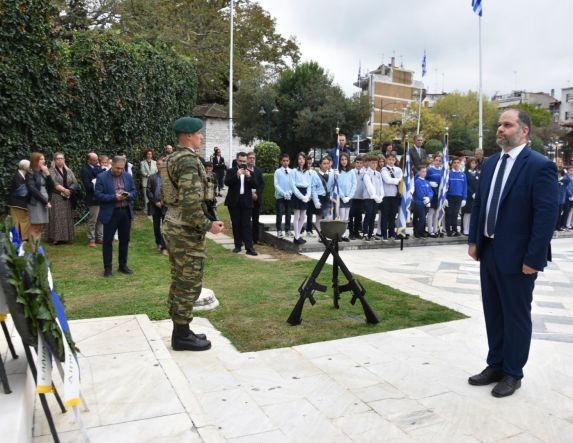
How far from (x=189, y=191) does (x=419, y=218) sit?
880 centimetres

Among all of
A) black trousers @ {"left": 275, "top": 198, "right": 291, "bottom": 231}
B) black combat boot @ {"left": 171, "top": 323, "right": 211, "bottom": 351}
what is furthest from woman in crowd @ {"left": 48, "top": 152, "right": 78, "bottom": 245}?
black combat boot @ {"left": 171, "top": 323, "right": 211, "bottom": 351}

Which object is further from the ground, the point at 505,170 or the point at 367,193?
the point at 505,170

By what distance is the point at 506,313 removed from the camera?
3.84 meters

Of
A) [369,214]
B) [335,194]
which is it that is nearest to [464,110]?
[369,214]

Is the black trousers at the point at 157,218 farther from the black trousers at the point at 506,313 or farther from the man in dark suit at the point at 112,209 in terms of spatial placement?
the black trousers at the point at 506,313

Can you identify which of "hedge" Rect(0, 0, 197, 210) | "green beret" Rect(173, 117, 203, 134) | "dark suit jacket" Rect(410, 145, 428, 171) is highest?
"hedge" Rect(0, 0, 197, 210)

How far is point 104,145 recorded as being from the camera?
13758mm

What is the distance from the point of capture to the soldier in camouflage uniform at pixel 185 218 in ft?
14.5

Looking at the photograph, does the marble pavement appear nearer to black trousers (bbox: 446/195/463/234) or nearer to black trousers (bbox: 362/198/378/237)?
black trousers (bbox: 362/198/378/237)

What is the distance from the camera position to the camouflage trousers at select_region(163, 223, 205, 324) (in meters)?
4.53

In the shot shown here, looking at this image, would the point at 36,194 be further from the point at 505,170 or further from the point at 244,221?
the point at 505,170

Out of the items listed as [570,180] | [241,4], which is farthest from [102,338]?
[241,4]

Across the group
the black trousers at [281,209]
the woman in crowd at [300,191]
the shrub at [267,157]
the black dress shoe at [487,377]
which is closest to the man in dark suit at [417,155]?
the woman in crowd at [300,191]

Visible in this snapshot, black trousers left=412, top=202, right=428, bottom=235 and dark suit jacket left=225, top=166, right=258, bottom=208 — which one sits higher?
Answer: dark suit jacket left=225, top=166, right=258, bottom=208
